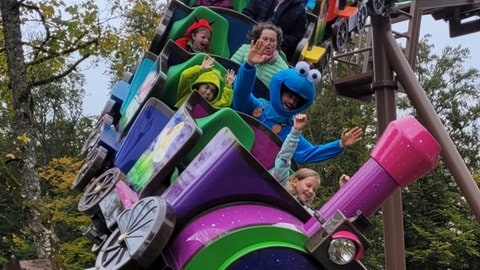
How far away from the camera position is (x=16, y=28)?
5871 mm

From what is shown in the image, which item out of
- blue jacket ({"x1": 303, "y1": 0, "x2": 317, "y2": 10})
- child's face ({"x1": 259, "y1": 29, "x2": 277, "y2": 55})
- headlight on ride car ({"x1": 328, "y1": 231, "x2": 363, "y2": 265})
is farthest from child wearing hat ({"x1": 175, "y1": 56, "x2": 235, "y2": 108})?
blue jacket ({"x1": 303, "y1": 0, "x2": 317, "y2": 10})

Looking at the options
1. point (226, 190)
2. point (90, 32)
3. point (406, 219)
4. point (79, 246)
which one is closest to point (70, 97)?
point (79, 246)

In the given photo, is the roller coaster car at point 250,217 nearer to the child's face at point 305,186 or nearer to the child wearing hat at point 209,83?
the child's face at point 305,186

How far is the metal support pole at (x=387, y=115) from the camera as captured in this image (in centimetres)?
496

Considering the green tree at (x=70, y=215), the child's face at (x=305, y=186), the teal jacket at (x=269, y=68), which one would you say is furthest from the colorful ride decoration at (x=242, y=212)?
the green tree at (x=70, y=215)

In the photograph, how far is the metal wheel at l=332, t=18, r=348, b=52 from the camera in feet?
13.6

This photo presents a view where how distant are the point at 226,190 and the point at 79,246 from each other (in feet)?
38.3

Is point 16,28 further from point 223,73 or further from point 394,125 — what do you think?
point 394,125

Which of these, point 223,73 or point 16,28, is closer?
point 223,73

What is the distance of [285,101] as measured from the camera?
291cm

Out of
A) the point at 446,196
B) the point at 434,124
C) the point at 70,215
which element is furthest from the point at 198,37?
the point at 446,196

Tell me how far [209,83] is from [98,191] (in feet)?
2.41

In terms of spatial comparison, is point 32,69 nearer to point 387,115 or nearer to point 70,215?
point 387,115

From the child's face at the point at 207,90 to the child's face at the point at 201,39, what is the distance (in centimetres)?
76
